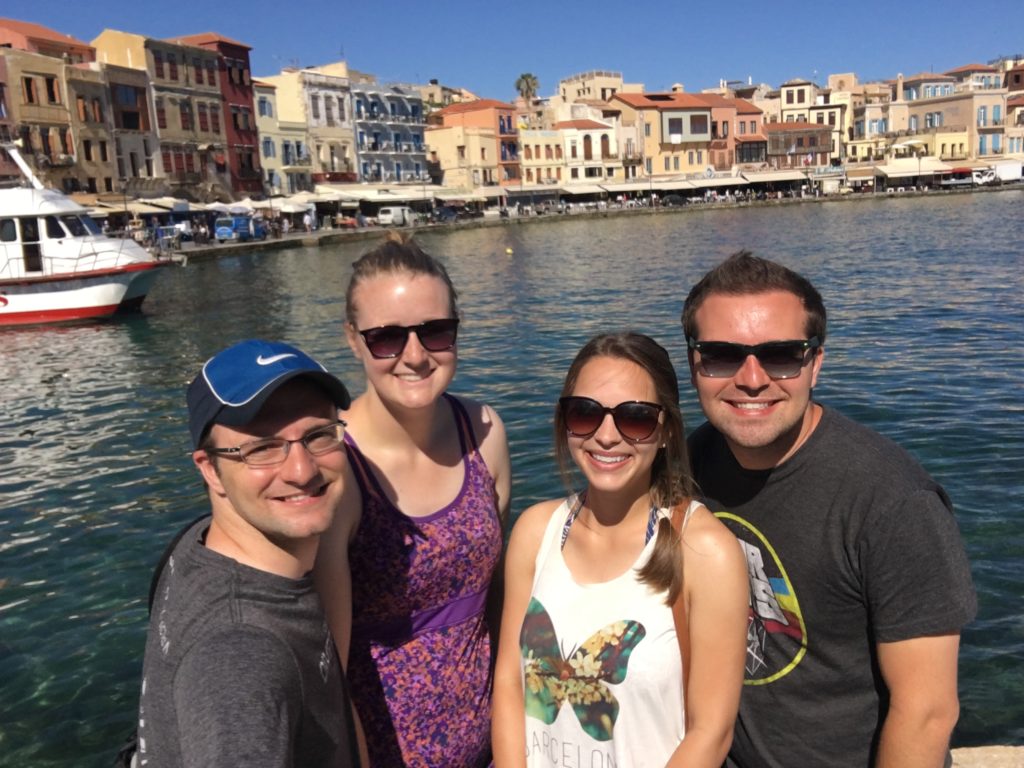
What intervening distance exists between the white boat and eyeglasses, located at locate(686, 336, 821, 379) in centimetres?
2346

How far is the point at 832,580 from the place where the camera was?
218 centimetres

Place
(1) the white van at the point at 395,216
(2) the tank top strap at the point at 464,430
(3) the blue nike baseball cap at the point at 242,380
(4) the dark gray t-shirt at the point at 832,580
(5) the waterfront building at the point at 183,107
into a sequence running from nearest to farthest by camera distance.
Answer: (3) the blue nike baseball cap at the point at 242,380, (4) the dark gray t-shirt at the point at 832,580, (2) the tank top strap at the point at 464,430, (5) the waterfront building at the point at 183,107, (1) the white van at the point at 395,216

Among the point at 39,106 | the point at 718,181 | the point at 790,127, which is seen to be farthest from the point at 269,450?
the point at 790,127

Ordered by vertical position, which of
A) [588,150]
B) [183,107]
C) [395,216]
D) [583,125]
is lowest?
[395,216]

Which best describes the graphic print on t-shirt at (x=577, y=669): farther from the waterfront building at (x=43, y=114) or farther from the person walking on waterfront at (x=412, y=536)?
the waterfront building at (x=43, y=114)

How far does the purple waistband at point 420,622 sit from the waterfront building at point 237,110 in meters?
59.2

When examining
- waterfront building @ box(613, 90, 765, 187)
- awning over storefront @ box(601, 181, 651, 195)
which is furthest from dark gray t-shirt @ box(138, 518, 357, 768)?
waterfront building @ box(613, 90, 765, 187)

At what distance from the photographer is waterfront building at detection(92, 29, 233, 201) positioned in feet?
169

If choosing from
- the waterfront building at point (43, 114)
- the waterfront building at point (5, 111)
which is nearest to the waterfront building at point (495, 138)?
the waterfront building at point (43, 114)

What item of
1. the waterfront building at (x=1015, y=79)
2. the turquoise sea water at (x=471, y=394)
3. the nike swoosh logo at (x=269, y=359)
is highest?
the waterfront building at (x=1015, y=79)

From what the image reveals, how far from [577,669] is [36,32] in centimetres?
5856

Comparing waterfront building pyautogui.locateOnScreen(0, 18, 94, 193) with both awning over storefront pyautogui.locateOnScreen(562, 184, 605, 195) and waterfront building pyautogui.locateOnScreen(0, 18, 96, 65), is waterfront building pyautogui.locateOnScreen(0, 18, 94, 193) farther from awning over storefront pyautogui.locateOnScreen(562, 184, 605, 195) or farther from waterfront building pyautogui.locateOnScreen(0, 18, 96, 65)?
awning over storefront pyautogui.locateOnScreen(562, 184, 605, 195)

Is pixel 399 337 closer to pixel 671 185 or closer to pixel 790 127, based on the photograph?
pixel 671 185

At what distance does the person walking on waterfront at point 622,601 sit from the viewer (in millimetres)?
2061
